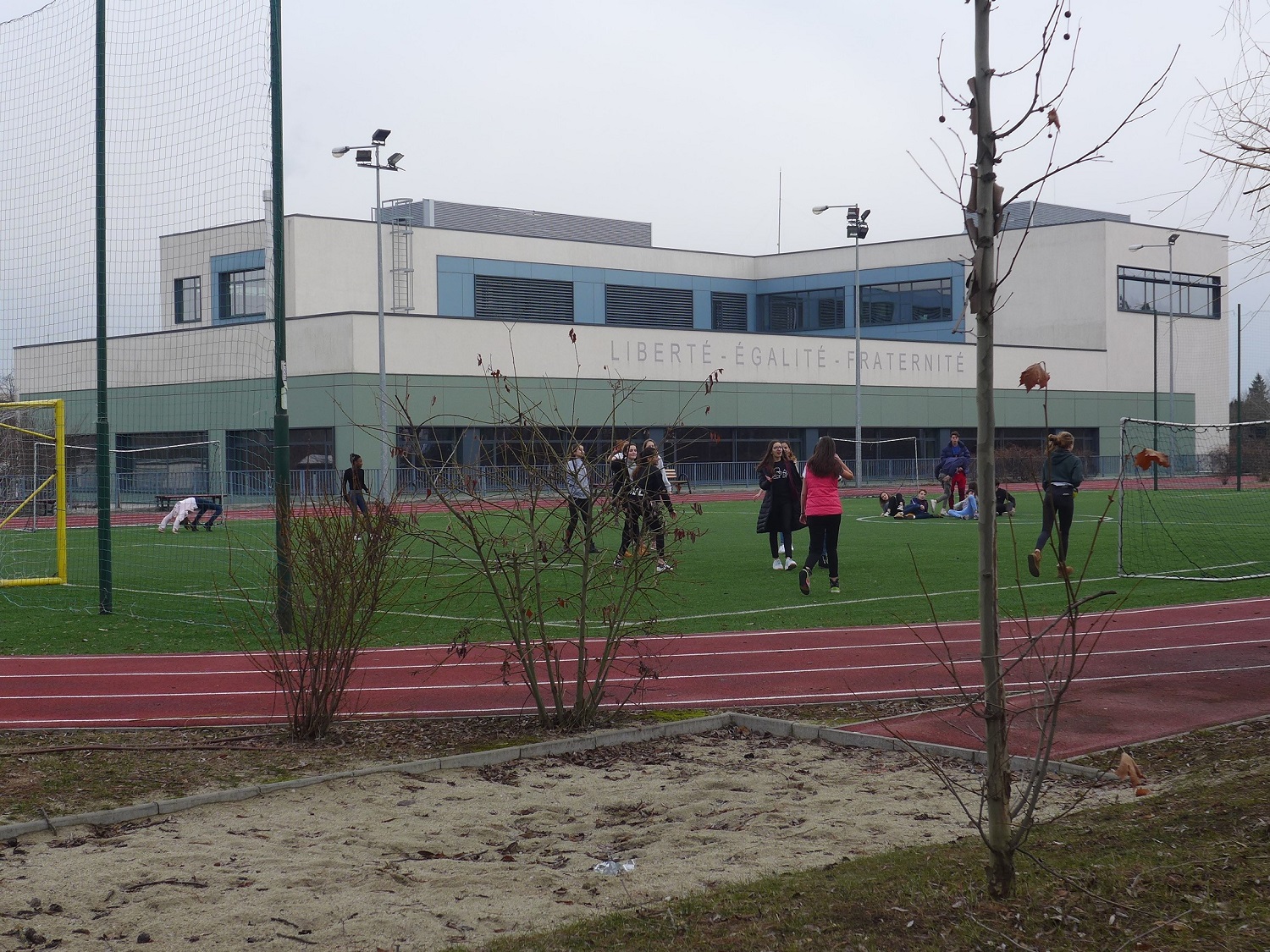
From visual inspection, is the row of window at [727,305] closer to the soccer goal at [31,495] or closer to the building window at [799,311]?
the building window at [799,311]

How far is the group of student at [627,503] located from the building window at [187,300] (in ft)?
23.8

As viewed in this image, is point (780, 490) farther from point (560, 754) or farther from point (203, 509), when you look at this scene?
point (203, 509)

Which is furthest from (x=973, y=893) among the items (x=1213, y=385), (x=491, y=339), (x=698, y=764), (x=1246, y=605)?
(x=1213, y=385)

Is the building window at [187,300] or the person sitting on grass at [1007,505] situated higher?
the building window at [187,300]

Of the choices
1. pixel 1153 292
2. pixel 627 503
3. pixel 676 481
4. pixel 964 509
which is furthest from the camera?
pixel 1153 292

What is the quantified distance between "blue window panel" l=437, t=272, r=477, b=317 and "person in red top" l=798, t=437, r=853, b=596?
40.7 metres

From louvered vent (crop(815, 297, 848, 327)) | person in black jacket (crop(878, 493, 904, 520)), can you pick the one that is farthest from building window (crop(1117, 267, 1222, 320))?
person in black jacket (crop(878, 493, 904, 520))

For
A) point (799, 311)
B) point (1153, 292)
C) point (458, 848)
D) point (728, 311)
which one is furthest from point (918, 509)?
point (1153, 292)

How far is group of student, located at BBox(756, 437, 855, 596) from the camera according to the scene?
15.2m

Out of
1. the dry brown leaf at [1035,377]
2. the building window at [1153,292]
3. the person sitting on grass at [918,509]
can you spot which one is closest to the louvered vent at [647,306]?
the building window at [1153,292]

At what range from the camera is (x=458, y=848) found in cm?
586

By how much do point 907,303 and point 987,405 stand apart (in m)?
65.7

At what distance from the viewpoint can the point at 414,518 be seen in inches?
Answer: 304

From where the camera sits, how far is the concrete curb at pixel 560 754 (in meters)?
6.28
